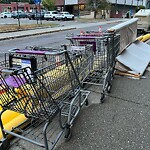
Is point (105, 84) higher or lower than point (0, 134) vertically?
higher

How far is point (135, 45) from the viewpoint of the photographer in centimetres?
709

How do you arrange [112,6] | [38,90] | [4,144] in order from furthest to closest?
[112,6]
[4,144]
[38,90]

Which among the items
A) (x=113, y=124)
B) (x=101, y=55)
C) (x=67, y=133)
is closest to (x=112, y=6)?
A: (x=101, y=55)

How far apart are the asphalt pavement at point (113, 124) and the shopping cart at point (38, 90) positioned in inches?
10.0

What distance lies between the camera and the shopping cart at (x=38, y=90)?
2244 mm

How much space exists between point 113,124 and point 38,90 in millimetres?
1569

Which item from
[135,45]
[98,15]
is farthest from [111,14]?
[135,45]

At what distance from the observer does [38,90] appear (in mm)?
2385

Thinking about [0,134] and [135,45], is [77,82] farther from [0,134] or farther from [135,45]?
[135,45]

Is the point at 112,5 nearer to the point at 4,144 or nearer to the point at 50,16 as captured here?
the point at 50,16

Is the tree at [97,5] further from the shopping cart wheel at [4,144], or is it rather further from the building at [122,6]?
the shopping cart wheel at [4,144]

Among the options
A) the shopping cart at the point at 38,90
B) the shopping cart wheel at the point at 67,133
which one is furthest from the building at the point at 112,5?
the shopping cart wheel at the point at 67,133

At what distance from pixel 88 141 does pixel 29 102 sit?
104cm

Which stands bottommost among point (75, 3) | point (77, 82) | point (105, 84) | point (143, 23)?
point (105, 84)
